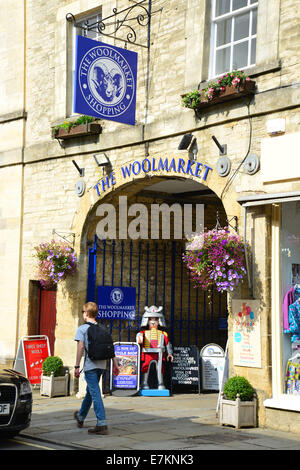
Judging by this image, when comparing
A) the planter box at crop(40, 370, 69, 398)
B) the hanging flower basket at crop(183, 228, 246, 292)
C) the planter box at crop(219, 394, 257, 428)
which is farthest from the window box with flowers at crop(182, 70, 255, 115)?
the planter box at crop(40, 370, 69, 398)

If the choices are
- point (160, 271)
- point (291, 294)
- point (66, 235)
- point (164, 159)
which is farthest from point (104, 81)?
point (160, 271)

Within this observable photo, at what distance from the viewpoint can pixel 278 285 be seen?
9.25 meters

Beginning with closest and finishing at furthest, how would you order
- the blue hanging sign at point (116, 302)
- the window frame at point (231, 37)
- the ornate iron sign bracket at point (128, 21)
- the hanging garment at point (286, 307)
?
the hanging garment at point (286, 307) → the window frame at point (231, 37) → the ornate iron sign bracket at point (128, 21) → the blue hanging sign at point (116, 302)

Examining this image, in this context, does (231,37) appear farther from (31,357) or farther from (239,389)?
(31,357)

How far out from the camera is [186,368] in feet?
41.0

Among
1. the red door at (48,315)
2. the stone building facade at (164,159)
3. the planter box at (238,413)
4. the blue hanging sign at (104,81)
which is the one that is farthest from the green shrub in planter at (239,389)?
the red door at (48,315)

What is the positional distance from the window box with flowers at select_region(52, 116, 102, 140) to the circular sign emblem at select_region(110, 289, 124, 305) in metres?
2.94

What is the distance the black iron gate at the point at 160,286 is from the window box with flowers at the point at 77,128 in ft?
6.53

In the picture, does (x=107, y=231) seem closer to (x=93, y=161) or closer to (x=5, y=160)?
(x=93, y=161)

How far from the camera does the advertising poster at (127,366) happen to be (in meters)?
12.1

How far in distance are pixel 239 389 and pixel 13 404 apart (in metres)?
2.98

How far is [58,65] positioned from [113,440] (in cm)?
799

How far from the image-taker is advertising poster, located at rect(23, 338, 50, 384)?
12727mm

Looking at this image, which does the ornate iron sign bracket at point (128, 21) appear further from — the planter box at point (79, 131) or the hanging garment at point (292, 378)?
the hanging garment at point (292, 378)
